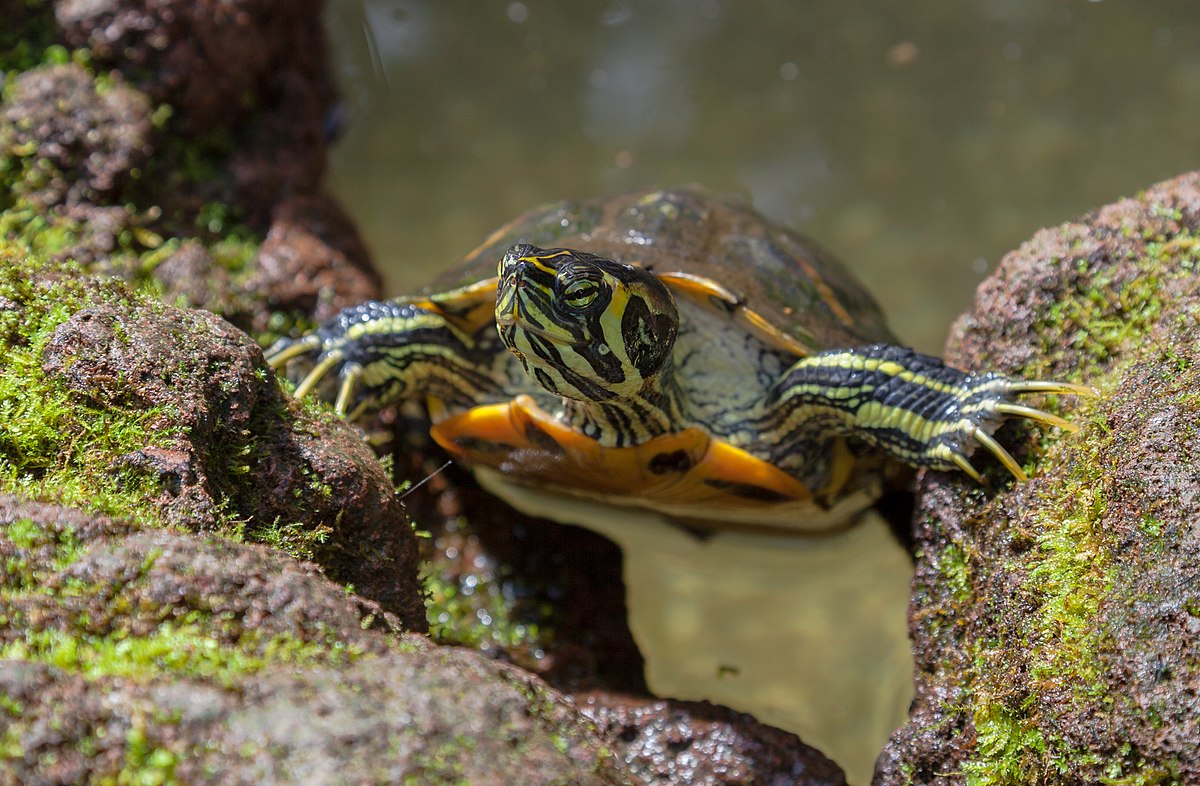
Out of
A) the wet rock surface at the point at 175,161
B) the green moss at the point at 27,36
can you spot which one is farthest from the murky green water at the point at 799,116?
the green moss at the point at 27,36

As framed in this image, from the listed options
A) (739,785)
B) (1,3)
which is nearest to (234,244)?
(1,3)

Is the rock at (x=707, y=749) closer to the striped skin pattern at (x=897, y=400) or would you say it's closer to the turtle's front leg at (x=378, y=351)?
the striped skin pattern at (x=897, y=400)

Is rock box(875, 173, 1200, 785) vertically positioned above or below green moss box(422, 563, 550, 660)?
above

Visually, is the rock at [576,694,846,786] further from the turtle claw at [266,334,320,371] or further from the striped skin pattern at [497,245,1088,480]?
the turtle claw at [266,334,320,371]

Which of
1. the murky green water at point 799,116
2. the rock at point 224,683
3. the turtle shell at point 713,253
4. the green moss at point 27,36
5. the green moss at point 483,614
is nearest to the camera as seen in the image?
the rock at point 224,683

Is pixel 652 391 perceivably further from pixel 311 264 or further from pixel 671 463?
pixel 311 264

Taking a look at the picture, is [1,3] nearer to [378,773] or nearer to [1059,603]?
[378,773]

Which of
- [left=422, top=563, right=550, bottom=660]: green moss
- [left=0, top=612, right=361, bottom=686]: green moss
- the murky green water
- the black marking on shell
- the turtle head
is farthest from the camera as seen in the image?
the murky green water

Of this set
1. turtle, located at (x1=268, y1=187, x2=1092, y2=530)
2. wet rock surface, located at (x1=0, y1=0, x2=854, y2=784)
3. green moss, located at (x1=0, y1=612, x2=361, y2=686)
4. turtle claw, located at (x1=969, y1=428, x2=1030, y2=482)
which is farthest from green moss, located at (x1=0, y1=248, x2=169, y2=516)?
turtle claw, located at (x1=969, y1=428, x2=1030, y2=482)
